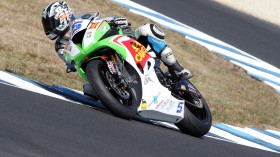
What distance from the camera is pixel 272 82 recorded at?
598 inches

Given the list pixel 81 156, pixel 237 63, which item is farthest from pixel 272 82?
pixel 81 156

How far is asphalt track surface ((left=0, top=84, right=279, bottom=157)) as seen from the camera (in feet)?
19.4

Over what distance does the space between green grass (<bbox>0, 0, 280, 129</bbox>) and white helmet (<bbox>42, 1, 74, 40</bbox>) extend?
1.82 metres

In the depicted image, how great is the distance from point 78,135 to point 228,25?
12.6 metres

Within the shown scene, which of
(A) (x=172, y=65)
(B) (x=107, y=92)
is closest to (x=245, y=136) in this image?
(A) (x=172, y=65)

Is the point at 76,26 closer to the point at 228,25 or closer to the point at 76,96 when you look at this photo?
the point at 76,96

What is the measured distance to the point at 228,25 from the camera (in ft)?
61.7

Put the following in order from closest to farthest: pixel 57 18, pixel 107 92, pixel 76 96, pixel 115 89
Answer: pixel 107 92
pixel 115 89
pixel 57 18
pixel 76 96

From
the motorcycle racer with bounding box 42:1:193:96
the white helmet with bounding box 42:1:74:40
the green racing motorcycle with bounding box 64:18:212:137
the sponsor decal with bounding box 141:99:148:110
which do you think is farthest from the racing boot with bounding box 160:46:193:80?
the white helmet with bounding box 42:1:74:40

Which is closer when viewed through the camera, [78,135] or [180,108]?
[78,135]

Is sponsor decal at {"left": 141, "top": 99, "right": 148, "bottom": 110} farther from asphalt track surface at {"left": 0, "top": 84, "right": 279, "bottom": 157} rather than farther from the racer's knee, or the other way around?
the racer's knee

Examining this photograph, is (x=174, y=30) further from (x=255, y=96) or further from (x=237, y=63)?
(x=255, y=96)

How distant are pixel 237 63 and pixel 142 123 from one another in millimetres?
7636

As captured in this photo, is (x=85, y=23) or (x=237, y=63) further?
(x=237, y=63)
